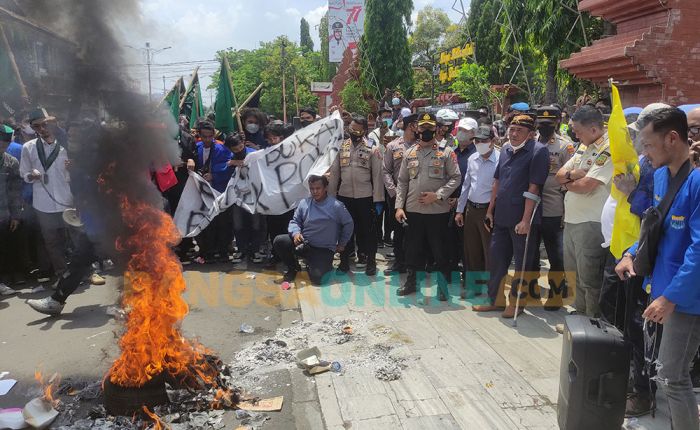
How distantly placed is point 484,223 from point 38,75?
4815 mm

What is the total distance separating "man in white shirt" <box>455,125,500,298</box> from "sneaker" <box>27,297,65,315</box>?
464cm

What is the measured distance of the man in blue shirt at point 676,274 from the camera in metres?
2.74

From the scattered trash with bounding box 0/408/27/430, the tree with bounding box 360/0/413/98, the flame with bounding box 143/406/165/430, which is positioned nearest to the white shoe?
the scattered trash with bounding box 0/408/27/430

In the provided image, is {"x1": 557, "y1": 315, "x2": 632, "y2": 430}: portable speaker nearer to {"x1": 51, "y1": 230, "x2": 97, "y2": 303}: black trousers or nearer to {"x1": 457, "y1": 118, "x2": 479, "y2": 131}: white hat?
{"x1": 457, "y1": 118, "x2": 479, "y2": 131}: white hat

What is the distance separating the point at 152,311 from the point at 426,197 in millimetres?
3249

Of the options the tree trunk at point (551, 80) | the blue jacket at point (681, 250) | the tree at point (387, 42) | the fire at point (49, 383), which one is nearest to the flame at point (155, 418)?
the fire at point (49, 383)

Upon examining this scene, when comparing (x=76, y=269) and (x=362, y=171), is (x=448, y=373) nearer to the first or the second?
(x=362, y=171)

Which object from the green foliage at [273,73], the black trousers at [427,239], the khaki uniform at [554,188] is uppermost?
the green foliage at [273,73]

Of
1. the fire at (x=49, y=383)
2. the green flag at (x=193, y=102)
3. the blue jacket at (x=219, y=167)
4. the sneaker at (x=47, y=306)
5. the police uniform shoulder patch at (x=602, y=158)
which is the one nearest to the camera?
the fire at (x=49, y=383)

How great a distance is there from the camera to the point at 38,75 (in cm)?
495

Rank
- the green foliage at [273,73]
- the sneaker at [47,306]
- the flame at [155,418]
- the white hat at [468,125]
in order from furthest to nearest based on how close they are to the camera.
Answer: the green foliage at [273,73] → the white hat at [468,125] → the sneaker at [47,306] → the flame at [155,418]

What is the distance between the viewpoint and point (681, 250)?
2857mm

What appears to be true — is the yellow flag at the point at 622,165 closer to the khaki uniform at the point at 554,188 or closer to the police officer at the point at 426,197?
the khaki uniform at the point at 554,188

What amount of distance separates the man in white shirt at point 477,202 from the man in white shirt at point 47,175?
5084 mm
